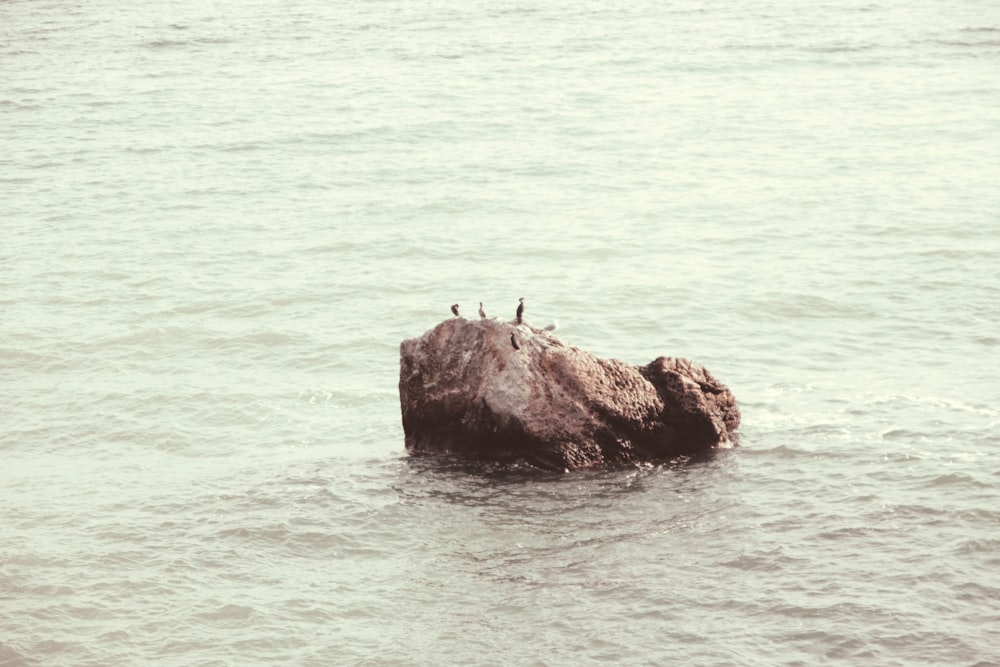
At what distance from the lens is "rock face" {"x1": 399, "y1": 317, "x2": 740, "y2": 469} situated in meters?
16.7

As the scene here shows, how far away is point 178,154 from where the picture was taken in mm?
37156

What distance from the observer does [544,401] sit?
16719 mm

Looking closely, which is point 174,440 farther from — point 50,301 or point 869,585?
point 869,585

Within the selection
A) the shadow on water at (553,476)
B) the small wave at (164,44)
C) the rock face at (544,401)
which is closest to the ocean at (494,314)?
the shadow on water at (553,476)

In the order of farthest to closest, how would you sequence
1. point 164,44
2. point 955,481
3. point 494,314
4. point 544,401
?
point 164,44, point 494,314, point 544,401, point 955,481

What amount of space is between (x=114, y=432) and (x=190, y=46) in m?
33.2

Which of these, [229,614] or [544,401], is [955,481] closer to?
[544,401]

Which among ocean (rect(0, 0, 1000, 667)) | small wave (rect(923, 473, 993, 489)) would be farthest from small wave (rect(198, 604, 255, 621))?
small wave (rect(923, 473, 993, 489))

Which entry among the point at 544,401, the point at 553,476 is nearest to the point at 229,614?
the point at 553,476

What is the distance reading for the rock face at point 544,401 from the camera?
1673 cm

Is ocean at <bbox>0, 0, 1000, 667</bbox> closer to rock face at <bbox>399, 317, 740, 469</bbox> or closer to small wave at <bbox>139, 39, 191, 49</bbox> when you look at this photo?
small wave at <bbox>139, 39, 191, 49</bbox>

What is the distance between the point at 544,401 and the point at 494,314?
24.3ft

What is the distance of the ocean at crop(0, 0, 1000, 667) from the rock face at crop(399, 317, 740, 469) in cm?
37

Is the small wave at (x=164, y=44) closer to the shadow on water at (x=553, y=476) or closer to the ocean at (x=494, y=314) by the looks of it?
the ocean at (x=494, y=314)
